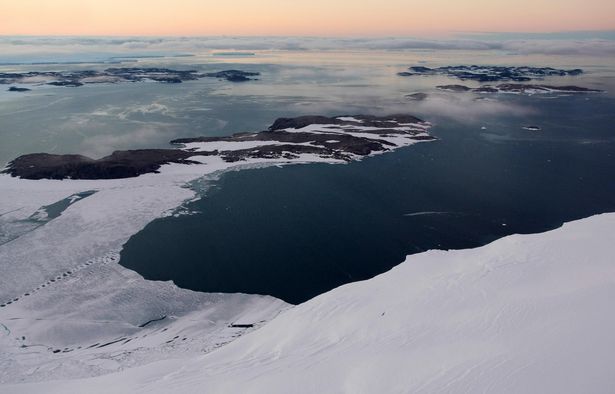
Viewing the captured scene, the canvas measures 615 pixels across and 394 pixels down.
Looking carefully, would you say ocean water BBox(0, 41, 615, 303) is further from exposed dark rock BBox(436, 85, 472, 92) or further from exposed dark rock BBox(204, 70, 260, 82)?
exposed dark rock BBox(204, 70, 260, 82)

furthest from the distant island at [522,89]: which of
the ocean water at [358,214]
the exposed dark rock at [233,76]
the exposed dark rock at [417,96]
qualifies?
the ocean water at [358,214]

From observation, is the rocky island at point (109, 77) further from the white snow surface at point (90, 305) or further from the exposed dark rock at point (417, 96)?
the white snow surface at point (90, 305)

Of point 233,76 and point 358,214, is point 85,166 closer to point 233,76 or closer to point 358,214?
point 358,214

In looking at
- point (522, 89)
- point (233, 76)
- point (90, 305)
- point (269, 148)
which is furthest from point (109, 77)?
point (90, 305)

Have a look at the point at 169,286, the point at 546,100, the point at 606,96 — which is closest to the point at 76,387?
the point at 169,286

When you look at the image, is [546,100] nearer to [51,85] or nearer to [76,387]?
[76,387]

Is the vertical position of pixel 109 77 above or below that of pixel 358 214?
above

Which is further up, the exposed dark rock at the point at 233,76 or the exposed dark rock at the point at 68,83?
the exposed dark rock at the point at 233,76
